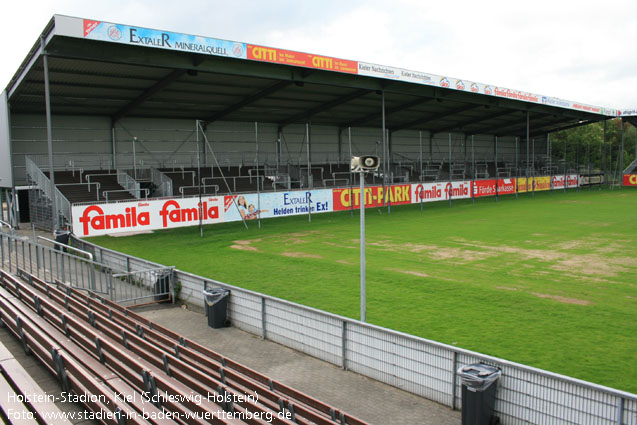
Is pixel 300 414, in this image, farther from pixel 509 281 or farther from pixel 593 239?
pixel 593 239

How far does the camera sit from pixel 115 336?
7195 millimetres

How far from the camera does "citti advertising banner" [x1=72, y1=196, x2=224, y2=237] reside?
72.7ft

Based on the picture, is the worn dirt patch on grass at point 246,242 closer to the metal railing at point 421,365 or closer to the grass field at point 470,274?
the grass field at point 470,274

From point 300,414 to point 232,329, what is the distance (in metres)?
4.99

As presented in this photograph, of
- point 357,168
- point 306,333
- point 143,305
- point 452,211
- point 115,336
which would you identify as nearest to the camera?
point 115,336

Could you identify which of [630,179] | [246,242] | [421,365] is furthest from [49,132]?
[630,179]

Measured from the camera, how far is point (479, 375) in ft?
19.5

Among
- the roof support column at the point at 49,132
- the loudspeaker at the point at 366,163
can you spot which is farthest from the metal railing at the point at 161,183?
the loudspeaker at the point at 366,163

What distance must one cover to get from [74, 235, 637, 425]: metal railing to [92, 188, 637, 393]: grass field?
1969mm

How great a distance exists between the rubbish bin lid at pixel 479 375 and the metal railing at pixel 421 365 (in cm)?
12

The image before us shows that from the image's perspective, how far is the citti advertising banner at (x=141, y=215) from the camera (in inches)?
873

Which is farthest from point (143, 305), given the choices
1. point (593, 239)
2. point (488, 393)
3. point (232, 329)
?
point (593, 239)

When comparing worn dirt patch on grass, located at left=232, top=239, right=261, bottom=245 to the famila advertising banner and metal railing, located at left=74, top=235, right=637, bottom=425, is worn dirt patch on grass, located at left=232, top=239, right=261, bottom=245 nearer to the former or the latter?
the famila advertising banner

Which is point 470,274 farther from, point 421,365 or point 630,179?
point 630,179
